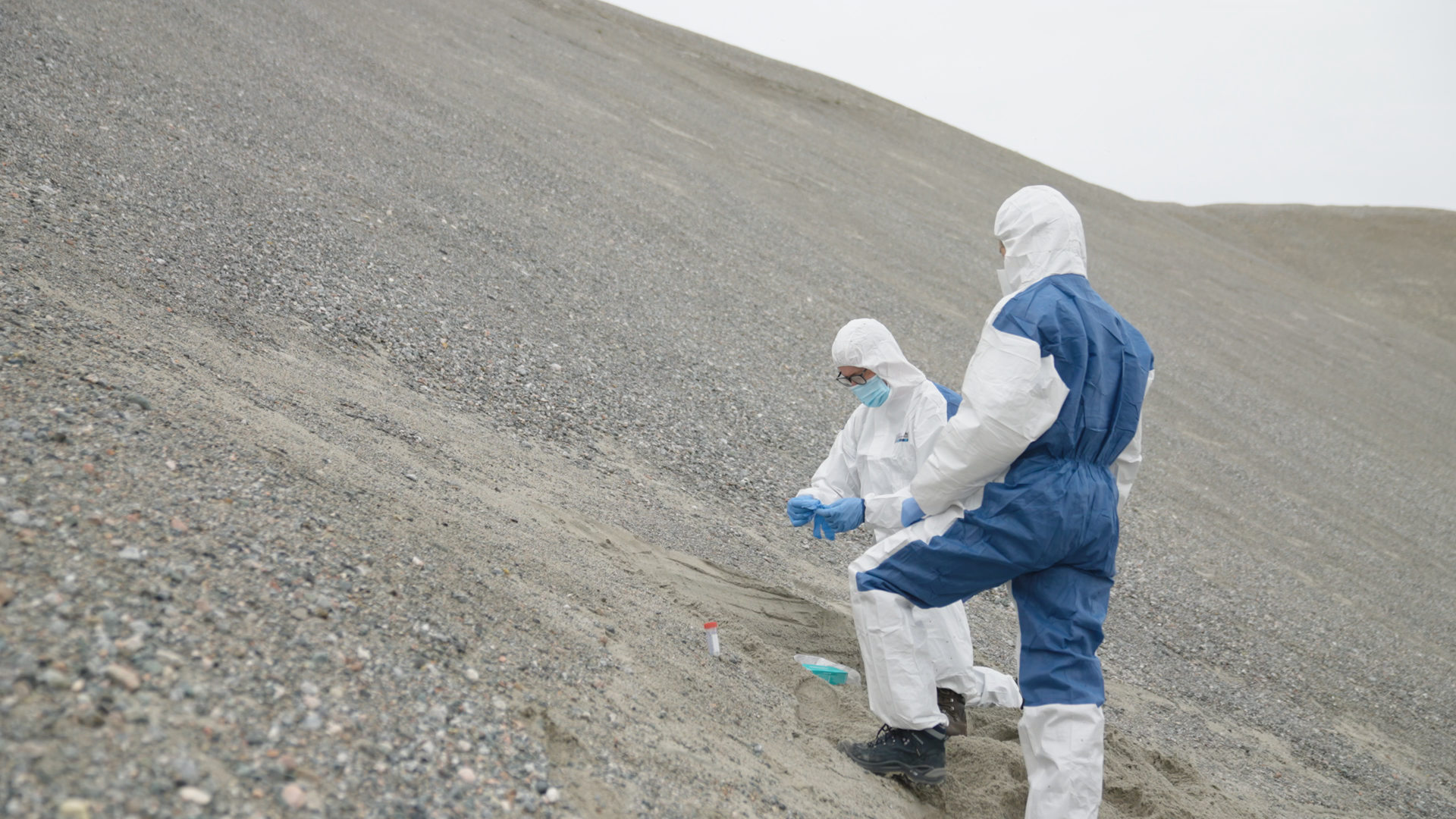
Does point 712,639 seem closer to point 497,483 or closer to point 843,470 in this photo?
point 843,470

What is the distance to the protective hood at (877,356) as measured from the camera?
4160 mm

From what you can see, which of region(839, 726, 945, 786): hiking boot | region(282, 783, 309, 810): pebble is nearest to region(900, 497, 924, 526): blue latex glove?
region(839, 726, 945, 786): hiking boot

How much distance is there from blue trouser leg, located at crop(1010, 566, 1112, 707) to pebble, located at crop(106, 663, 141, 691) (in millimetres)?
2596

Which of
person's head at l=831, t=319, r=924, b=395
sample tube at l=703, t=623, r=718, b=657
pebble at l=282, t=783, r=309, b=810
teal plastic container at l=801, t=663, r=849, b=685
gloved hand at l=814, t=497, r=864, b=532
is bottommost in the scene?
teal plastic container at l=801, t=663, r=849, b=685

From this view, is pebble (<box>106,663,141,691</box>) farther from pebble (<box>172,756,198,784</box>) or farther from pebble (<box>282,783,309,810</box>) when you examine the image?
pebble (<box>282,783,309,810</box>)

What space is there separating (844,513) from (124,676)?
2640mm

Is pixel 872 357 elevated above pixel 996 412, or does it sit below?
below

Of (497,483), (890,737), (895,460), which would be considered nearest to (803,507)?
(895,460)

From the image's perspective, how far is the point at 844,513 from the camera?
4020 mm

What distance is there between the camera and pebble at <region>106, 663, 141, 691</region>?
7.39 feet

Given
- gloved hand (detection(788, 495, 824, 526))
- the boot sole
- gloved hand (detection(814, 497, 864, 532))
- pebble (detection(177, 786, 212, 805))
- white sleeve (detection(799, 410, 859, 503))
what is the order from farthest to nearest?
white sleeve (detection(799, 410, 859, 503))
gloved hand (detection(788, 495, 824, 526))
gloved hand (detection(814, 497, 864, 532))
the boot sole
pebble (detection(177, 786, 212, 805))

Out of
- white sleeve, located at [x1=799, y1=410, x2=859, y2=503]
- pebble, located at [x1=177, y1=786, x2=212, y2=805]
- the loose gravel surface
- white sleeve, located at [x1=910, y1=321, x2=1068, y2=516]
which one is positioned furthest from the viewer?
white sleeve, located at [x1=799, y1=410, x2=859, y2=503]

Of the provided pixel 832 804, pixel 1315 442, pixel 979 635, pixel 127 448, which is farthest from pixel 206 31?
pixel 1315 442

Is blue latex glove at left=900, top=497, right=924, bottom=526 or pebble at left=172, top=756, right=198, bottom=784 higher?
blue latex glove at left=900, top=497, right=924, bottom=526
